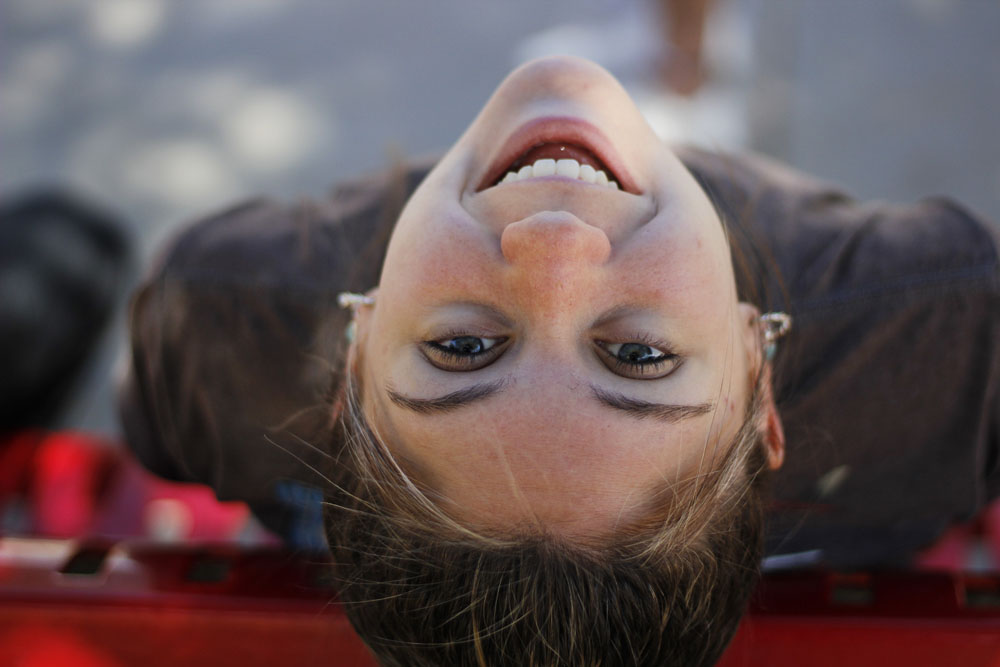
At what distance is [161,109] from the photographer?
2.08 metres

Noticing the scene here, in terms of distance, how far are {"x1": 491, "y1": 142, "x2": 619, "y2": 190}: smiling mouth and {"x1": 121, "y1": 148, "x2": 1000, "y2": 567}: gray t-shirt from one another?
0.18m

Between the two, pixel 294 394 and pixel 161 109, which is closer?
pixel 294 394

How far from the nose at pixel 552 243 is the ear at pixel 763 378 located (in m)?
0.18

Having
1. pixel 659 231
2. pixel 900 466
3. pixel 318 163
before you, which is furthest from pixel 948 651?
pixel 318 163

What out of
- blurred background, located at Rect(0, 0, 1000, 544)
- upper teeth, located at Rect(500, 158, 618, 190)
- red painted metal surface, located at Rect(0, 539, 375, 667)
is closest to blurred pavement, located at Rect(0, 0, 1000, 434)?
blurred background, located at Rect(0, 0, 1000, 544)

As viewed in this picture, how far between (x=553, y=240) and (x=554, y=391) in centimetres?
12

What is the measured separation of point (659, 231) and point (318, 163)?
4.75ft

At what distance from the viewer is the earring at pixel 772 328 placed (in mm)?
872

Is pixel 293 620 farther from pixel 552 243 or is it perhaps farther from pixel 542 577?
pixel 552 243

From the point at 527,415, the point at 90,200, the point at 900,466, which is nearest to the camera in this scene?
the point at 527,415

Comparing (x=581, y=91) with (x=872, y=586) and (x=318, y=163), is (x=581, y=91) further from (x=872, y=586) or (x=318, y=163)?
(x=318, y=163)

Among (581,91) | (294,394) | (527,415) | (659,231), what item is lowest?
(294,394)

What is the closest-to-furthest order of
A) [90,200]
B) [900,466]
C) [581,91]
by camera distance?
1. [581,91]
2. [900,466]
3. [90,200]

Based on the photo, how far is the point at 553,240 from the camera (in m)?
0.72
